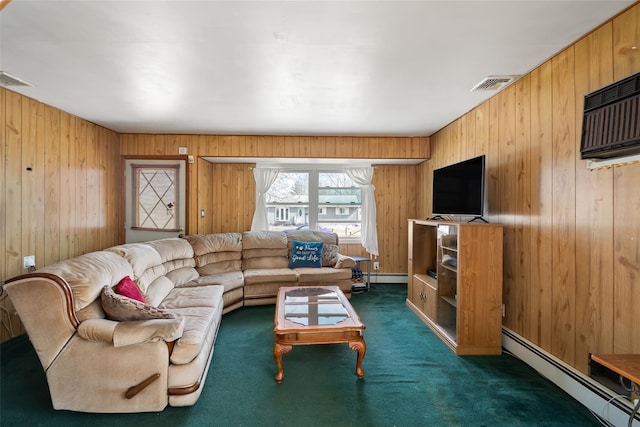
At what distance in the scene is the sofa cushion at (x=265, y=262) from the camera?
13.7 ft

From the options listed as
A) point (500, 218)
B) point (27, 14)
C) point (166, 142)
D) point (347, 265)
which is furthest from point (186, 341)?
point (166, 142)

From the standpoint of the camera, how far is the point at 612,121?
1.56 m

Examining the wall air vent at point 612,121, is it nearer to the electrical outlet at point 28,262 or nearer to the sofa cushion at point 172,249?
the sofa cushion at point 172,249

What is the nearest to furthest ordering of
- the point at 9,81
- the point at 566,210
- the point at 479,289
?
the point at 566,210
the point at 9,81
the point at 479,289

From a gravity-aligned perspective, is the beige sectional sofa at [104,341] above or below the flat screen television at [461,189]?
below

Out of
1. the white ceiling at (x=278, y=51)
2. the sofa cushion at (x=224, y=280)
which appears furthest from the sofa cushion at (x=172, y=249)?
the white ceiling at (x=278, y=51)

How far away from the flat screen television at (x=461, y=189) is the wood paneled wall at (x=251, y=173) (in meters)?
1.07

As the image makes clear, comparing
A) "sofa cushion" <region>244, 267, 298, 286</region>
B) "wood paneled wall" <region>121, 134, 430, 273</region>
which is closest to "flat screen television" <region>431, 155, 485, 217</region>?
"wood paneled wall" <region>121, 134, 430, 273</region>

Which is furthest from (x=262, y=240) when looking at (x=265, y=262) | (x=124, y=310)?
(x=124, y=310)

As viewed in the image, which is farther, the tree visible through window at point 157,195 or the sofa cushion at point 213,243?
the tree visible through window at point 157,195

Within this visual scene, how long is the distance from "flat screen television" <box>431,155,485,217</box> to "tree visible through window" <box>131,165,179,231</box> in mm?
3744

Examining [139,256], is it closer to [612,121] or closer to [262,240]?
[262,240]

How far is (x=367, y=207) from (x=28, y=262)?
4.30 meters

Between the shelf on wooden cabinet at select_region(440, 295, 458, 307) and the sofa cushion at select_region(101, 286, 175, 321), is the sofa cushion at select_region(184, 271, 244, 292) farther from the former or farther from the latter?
the shelf on wooden cabinet at select_region(440, 295, 458, 307)
